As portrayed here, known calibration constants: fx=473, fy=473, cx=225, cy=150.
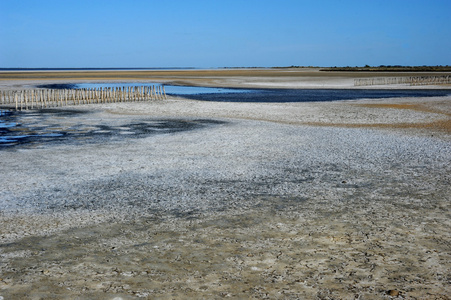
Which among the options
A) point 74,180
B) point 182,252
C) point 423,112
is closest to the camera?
point 182,252

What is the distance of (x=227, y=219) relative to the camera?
7660 mm

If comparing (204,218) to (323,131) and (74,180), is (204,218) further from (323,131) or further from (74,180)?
(323,131)

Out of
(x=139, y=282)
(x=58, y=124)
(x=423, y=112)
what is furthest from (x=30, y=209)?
(x=423, y=112)

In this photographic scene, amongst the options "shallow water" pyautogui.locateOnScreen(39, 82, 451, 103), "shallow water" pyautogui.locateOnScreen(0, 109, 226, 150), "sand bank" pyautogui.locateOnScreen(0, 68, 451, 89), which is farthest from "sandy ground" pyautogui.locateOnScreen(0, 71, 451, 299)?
"sand bank" pyautogui.locateOnScreen(0, 68, 451, 89)

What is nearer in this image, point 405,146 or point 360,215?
point 360,215

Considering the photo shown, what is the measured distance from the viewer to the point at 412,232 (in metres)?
6.96

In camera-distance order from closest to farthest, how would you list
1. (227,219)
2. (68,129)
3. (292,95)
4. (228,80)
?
1. (227,219)
2. (68,129)
3. (292,95)
4. (228,80)

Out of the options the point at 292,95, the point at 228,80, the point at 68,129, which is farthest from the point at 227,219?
the point at 228,80

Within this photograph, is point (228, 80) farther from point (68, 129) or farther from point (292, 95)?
point (68, 129)

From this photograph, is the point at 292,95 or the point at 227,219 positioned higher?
the point at 292,95

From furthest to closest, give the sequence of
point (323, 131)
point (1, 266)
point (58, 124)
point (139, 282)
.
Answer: point (58, 124) → point (323, 131) → point (1, 266) → point (139, 282)

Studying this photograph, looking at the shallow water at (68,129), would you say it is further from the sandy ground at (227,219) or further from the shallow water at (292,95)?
the shallow water at (292,95)

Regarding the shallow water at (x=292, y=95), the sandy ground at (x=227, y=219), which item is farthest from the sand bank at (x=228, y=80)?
the sandy ground at (x=227, y=219)

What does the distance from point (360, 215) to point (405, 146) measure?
785cm
